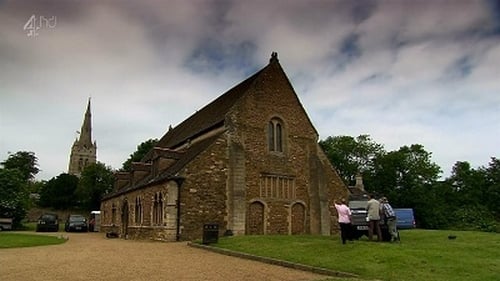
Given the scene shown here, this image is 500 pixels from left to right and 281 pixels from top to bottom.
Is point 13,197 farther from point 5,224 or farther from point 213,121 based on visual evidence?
point 213,121

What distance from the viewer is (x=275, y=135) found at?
1192 inches

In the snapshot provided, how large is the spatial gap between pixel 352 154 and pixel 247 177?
43.7 meters

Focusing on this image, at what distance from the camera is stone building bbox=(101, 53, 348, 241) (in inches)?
994

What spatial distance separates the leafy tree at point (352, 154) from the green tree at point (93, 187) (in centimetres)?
3922

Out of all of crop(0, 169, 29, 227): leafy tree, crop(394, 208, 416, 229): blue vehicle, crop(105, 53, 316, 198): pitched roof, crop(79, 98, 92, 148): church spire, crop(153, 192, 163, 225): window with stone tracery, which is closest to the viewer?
crop(153, 192, 163, 225): window with stone tracery


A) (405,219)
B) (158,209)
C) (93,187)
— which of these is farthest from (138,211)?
(93,187)

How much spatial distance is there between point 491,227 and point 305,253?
126 ft

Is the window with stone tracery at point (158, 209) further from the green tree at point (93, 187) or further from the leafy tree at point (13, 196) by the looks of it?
the green tree at point (93, 187)

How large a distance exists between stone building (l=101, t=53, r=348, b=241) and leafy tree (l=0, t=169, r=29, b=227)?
65.0 feet

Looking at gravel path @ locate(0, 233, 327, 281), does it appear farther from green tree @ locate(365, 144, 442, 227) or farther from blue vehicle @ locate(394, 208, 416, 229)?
green tree @ locate(365, 144, 442, 227)

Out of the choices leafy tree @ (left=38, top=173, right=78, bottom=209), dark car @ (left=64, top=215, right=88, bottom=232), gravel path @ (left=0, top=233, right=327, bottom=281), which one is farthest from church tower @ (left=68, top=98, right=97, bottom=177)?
gravel path @ (left=0, top=233, right=327, bottom=281)

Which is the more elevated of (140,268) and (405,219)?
(405,219)

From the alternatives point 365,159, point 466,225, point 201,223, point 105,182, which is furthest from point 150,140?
point 466,225

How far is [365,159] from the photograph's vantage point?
68.2m
